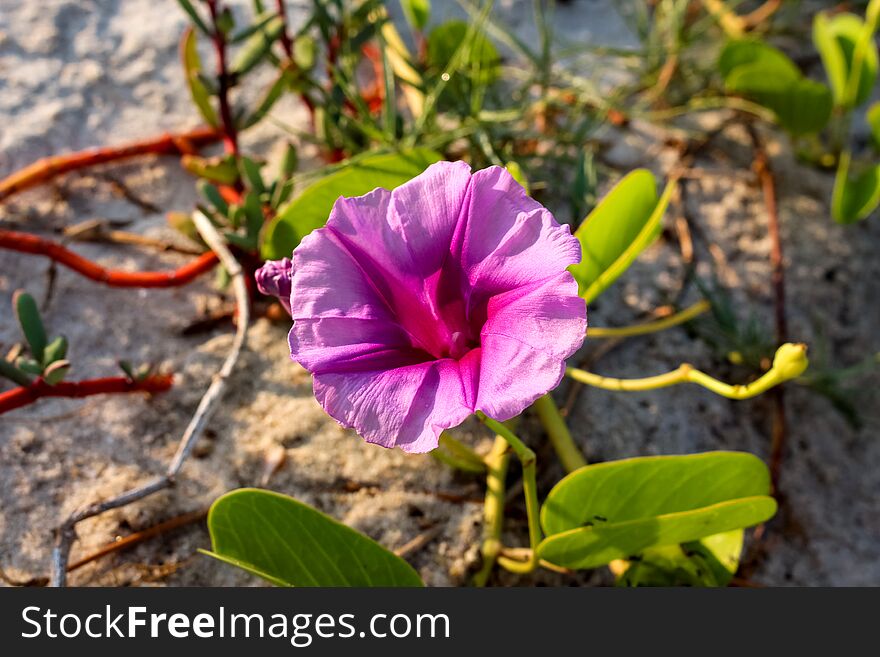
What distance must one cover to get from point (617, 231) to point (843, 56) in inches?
38.2

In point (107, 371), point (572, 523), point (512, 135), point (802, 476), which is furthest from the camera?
point (512, 135)

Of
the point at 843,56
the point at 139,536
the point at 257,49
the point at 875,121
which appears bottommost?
the point at 139,536

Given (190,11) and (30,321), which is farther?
(190,11)

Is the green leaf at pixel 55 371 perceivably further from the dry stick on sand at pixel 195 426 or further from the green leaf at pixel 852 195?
the green leaf at pixel 852 195

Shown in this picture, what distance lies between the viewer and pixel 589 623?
4.21 ft

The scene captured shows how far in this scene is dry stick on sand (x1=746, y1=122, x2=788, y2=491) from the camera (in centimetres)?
177

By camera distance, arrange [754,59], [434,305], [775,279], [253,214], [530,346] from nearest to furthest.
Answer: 1. [530,346]
2. [434,305]
3. [253,214]
4. [775,279]
5. [754,59]

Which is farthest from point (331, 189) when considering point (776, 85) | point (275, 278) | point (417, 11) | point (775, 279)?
point (776, 85)

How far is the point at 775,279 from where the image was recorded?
1954mm

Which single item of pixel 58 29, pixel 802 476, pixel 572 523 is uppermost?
pixel 58 29

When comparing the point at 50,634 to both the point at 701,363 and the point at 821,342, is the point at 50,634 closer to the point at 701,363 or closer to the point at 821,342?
the point at 701,363

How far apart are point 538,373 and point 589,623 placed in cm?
46

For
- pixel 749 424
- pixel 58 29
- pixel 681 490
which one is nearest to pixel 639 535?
pixel 681 490

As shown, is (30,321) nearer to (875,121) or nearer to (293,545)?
(293,545)
